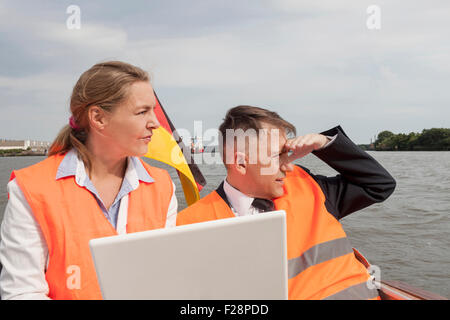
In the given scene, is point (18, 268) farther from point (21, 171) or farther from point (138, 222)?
point (138, 222)

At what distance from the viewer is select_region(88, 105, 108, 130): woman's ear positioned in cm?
190

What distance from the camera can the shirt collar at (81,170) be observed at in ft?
6.16

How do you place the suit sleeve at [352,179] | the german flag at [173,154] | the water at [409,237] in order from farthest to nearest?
the water at [409,237] → the german flag at [173,154] → the suit sleeve at [352,179]

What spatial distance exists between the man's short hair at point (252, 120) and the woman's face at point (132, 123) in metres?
0.52

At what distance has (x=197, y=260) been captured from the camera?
1087 millimetres

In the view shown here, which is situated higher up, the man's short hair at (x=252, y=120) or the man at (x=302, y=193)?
the man's short hair at (x=252, y=120)

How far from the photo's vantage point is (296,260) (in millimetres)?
2029

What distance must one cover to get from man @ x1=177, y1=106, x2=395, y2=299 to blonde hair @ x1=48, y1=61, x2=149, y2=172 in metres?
0.63

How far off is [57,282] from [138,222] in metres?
0.43

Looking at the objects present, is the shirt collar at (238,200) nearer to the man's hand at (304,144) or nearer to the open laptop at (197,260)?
the man's hand at (304,144)

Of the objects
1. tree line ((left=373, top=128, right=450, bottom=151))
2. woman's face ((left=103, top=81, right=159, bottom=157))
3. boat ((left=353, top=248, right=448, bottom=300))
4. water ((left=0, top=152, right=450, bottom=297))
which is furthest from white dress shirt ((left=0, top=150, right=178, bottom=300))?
tree line ((left=373, top=128, right=450, bottom=151))

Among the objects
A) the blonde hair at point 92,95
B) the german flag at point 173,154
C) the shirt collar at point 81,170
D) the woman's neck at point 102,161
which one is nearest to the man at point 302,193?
the shirt collar at point 81,170

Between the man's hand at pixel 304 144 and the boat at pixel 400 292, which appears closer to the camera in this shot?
the boat at pixel 400 292
